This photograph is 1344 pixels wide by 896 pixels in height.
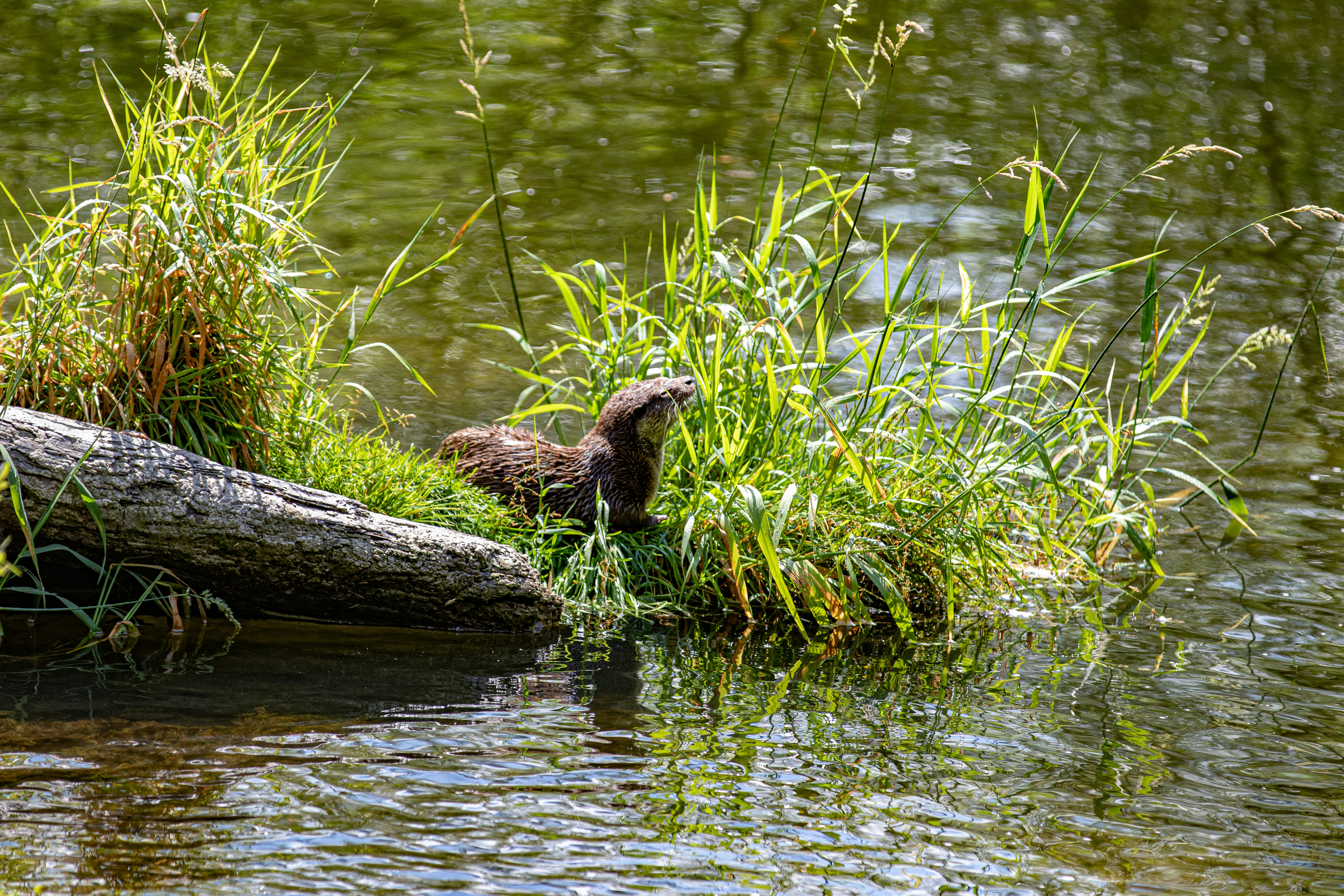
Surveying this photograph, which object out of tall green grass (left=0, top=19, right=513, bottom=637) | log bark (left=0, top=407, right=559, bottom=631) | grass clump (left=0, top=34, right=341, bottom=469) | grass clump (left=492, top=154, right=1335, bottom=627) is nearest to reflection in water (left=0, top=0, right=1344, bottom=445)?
grass clump (left=492, top=154, right=1335, bottom=627)

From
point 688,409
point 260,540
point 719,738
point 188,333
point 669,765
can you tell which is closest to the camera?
point 669,765

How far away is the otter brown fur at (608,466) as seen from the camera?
4.89 metres

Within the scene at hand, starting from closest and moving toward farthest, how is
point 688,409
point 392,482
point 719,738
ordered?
point 719,738
point 392,482
point 688,409

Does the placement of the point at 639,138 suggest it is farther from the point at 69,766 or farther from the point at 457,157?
the point at 69,766

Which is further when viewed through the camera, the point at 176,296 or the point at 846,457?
the point at 846,457

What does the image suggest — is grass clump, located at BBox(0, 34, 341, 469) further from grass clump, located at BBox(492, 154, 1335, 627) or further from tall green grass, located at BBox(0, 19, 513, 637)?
grass clump, located at BBox(492, 154, 1335, 627)

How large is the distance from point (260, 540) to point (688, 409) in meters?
1.71

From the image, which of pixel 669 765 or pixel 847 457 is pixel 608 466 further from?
pixel 669 765

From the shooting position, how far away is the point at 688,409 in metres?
5.02

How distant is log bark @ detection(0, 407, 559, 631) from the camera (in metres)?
3.98

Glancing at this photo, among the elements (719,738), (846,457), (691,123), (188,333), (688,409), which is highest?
(691,123)

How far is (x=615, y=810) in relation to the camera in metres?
3.18

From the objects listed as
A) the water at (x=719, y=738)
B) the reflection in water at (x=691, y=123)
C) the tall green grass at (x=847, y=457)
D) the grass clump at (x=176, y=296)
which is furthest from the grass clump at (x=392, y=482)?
the reflection in water at (x=691, y=123)

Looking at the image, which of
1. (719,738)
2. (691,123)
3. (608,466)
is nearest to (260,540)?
(608,466)
